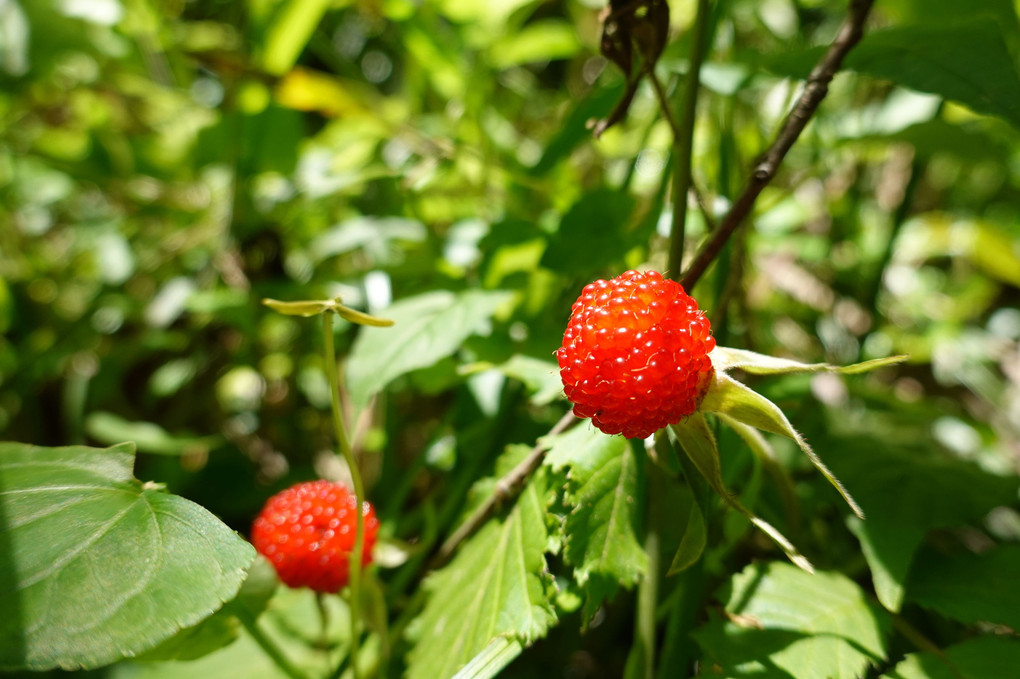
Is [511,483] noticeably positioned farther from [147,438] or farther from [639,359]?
[147,438]

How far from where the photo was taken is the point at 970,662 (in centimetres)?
68

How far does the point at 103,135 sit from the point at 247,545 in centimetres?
156

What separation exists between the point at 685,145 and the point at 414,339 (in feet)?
1.33

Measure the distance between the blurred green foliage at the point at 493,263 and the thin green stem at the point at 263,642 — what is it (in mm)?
148

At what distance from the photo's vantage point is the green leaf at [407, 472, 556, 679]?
2.24ft

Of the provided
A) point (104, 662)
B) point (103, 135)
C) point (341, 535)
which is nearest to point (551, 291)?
point (341, 535)

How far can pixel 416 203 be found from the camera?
4.35 feet

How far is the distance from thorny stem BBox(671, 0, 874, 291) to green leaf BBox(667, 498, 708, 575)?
0.23 meters

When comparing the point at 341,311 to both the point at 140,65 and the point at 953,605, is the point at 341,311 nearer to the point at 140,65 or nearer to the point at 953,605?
the point at 953,605

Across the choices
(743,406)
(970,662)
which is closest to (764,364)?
(743,406)

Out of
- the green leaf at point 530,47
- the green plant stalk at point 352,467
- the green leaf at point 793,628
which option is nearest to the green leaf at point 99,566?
the green plant stalk at point 352,467

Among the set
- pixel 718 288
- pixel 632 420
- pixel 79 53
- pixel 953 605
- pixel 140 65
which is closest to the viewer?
pixel 632 420

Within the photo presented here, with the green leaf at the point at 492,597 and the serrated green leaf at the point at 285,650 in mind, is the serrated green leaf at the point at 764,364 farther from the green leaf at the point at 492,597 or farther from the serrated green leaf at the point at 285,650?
the serrated green leaf at the point at 285,650

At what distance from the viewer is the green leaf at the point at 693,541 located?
0.58 m
